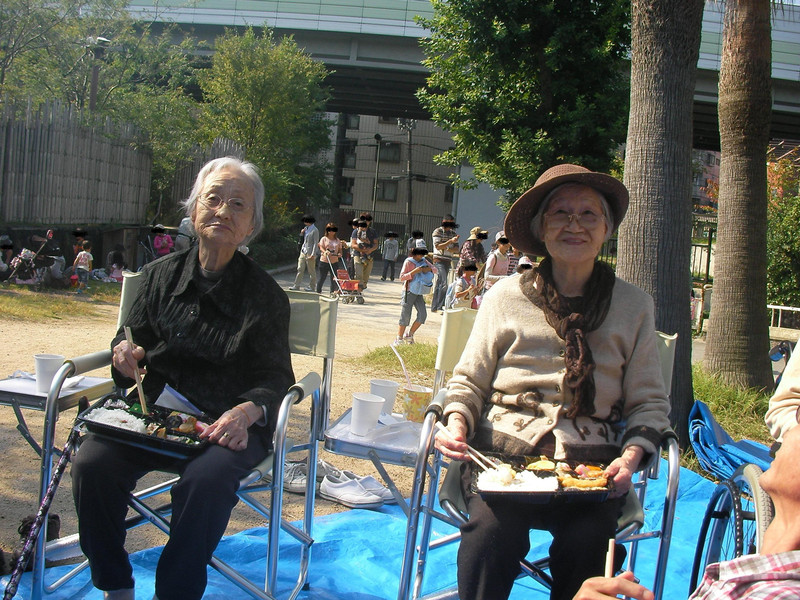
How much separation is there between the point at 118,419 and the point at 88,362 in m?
0.42

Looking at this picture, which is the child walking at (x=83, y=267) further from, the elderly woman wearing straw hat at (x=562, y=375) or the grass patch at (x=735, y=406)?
the elderly woman wearing straw hat at (x=562, y=375)

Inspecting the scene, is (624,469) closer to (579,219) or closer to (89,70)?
(579,219)

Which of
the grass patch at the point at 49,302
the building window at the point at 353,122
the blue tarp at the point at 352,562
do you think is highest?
the building window at the point at 353,122

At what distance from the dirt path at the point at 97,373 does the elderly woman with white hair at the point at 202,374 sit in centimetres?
88

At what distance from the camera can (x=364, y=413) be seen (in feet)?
9.25

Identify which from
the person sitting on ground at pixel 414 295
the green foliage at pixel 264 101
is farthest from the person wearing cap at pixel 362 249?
the person sitting on ground at pixel 414 295

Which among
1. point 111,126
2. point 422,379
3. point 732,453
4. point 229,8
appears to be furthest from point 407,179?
point 732,453

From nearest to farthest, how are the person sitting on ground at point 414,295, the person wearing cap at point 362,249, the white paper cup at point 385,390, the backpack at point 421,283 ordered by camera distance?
1. the white paper cup at point 385,390
2. the person sitting on ground at point 414,295
3. the backpack at point 421,283
4. the person wearing cap at point 362,249

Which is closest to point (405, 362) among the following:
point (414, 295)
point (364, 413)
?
point (414, 295)

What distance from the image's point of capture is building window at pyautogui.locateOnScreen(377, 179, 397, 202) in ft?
140

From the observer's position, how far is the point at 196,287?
267cm

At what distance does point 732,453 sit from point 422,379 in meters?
3.31

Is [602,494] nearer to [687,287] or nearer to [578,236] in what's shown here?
Result: [578,236]

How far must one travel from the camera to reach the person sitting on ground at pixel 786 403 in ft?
7.30
